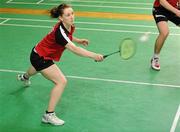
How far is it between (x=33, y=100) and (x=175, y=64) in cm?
289

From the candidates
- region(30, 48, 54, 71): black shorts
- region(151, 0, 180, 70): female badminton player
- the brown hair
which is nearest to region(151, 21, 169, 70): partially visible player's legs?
region(151, 0, 180, 70): female badminton player

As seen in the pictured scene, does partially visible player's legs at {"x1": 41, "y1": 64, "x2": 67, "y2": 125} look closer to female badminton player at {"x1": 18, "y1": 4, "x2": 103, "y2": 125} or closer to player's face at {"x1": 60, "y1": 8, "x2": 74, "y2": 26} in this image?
female badminton player at {"x1": 18, "y1": 4, "x2": 103, "y2": 125}

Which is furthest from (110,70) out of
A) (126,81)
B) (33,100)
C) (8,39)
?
(8,39)

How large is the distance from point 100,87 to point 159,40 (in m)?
1.48

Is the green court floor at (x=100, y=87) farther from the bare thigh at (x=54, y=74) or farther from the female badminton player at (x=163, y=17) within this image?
the bare thigh at (x=54, y=74)

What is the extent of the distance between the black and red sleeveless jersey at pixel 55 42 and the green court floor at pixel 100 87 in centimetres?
90

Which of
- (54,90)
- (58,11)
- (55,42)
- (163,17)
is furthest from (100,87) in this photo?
(58,11)

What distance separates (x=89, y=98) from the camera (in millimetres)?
6238

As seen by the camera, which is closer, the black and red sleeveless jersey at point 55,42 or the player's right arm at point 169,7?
the black and red sleeveless jersey at point 55,42

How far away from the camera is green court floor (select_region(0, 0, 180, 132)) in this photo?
550cm

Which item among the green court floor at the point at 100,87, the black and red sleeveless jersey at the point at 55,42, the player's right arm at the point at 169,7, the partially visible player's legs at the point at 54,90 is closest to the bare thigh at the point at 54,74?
the partially visible player's legs at the point at 54,90

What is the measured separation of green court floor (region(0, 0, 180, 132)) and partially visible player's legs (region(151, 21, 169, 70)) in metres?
0.13

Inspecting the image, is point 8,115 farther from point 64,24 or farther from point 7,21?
point 7,21

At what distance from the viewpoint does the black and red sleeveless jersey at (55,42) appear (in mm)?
5205
